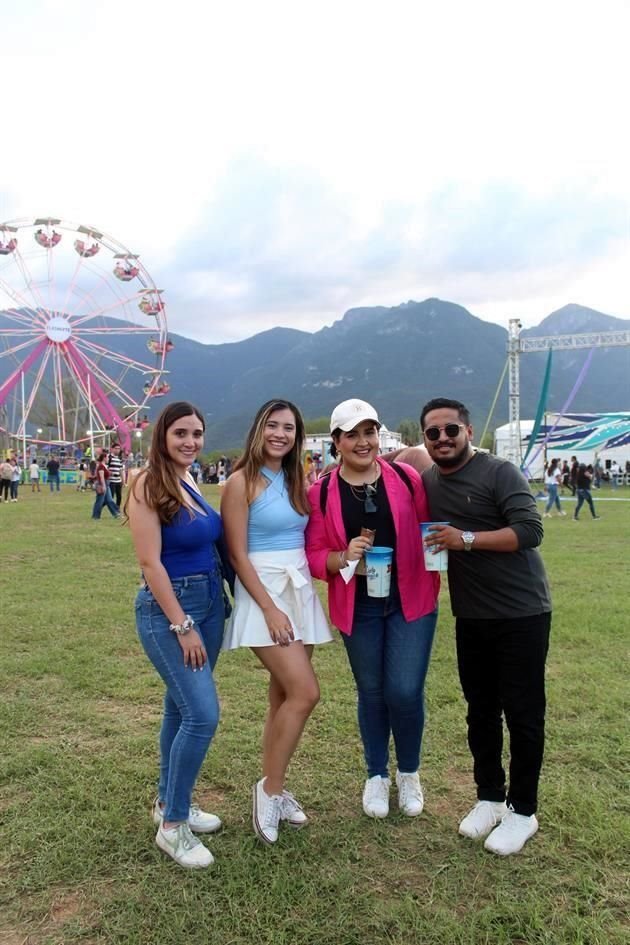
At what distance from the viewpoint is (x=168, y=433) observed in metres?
2.52

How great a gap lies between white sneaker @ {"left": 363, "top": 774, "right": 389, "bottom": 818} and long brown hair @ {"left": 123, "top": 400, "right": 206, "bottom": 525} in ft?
4.98

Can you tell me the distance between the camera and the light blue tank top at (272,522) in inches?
102

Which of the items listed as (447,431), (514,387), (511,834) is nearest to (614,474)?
(514,387)

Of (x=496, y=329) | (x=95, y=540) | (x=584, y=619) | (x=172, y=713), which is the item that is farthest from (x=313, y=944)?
(x=496, y=329)

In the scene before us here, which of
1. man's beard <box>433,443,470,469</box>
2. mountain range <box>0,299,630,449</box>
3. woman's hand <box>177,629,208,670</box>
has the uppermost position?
mountain range <box>0,299,630,449</box>

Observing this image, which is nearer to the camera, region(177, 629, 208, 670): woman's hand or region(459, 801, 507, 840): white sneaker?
region(177, 629, 208, 670): woman's hand

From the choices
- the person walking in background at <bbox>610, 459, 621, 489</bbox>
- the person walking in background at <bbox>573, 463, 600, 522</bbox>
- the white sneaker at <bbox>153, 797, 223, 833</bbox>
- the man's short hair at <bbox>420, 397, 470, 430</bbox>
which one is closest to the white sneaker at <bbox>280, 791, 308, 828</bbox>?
the white sneaker at <bbox>153, 797, 223, 833</bbox>

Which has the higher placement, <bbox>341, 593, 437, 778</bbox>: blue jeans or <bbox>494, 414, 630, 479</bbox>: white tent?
<bbox>494, 414, 630, 479</bbox>: white tent

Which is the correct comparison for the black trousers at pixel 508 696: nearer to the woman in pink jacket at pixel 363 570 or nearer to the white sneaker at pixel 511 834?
the white sneaker at pixel 511 834

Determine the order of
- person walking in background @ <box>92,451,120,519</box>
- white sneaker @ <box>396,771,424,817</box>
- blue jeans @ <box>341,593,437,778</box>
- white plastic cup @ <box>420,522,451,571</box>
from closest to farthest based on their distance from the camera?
white plastic cup @ <box>420,522,451,571</box> → blue jeans @ <box>341,593,437,778</box> → white sneaker @ <box>396,771,424,817</box> → person walking in background @ <box>92,451,120,519</box>

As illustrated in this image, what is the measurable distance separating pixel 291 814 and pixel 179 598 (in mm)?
1104

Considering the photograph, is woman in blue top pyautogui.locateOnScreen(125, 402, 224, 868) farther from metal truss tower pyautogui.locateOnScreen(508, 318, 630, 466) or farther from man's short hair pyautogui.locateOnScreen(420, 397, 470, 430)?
metal truss tower pyautogui.locateOnScreen(508, 318, 630, 466)

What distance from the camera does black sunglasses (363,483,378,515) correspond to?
8.50 ft

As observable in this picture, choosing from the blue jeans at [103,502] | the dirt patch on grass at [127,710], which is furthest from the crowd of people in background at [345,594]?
the blue jeans at [103,502]
